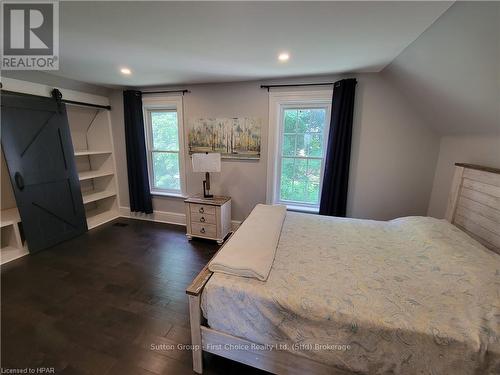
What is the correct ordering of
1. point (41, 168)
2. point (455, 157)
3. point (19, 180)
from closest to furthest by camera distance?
point (455, 157), point (19, 180), point (41, 168)

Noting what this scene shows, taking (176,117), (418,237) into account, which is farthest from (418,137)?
(176,117)

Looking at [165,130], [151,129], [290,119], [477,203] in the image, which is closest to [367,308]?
[477,203]

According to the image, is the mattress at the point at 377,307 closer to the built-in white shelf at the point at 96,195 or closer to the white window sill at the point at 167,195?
the white window sill at the point at 167,195

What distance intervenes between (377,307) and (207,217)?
7.63 feet

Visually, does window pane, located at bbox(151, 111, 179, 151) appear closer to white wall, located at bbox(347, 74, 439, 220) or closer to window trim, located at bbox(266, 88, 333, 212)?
window trim, located at bbox(266, 88, 333, 212)

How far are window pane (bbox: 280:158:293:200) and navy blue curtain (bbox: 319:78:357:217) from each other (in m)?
0.53

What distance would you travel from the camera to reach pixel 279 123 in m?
2.95

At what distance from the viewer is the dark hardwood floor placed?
1.42m

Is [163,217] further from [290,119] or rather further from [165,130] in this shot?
[290,119]

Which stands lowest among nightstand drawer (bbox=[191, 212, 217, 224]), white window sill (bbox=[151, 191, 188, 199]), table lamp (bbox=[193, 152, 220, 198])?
nightstand drawer (bbox=[191, 212, 217, 224])

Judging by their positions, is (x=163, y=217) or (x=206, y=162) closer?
(x=206, y=162)

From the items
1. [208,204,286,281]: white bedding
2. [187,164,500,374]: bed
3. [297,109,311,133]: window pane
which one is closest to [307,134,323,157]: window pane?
[297,109,311,133]: window pane

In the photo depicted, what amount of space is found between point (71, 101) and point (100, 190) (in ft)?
5.40

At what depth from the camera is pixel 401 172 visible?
2590 millimetres
